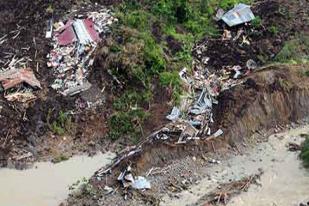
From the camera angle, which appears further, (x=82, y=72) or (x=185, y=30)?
(x=185, y=30)

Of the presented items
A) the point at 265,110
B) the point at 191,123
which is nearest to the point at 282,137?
the point at 265,110

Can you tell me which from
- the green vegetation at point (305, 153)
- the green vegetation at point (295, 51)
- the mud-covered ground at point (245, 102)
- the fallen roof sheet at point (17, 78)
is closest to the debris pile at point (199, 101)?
the mud-covered ground at point (245, 102)

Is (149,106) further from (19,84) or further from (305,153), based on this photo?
(305,153)

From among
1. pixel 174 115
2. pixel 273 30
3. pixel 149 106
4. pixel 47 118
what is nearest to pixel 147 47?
pixel 149 106

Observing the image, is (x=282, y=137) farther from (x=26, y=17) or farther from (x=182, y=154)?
(x=26, y=17)

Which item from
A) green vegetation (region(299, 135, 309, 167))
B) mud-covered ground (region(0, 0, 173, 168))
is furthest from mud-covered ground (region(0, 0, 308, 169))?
green vegetation (region(299, 135, 309, 167))

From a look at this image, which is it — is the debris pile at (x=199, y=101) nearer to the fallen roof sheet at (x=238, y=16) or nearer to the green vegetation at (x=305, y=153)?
the fallen roof sheet at (x=238, y=16)
